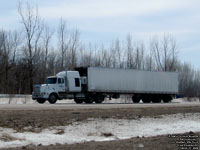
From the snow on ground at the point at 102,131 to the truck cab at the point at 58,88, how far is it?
752 inches

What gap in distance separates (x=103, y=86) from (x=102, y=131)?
25.5 metres

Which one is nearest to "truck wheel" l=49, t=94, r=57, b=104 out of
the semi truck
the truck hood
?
the semi truck

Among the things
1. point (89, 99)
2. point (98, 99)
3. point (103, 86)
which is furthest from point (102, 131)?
point (103, 86)

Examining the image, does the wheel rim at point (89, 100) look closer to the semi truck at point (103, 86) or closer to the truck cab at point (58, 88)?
the semi truck at point (103, 86)

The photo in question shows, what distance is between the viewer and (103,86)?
137ft

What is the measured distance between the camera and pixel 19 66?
6094cm

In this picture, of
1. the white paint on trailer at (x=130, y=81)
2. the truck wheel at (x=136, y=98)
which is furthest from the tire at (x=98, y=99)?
the truck wheel at (x=136, y=98)

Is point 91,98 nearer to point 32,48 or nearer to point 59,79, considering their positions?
point 59,79

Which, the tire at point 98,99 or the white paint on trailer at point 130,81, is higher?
the white paint on trailer at point 130,81

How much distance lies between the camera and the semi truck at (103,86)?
3966cm

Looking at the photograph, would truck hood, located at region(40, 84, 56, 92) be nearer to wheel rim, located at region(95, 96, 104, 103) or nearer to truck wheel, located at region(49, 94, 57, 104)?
→ truck wheel, located at region(49, 94, 57, 104)

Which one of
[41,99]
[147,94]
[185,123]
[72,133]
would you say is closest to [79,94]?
[41,99]

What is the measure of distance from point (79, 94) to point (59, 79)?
106 inches

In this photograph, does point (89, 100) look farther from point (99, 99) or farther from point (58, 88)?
point (58, 88)
